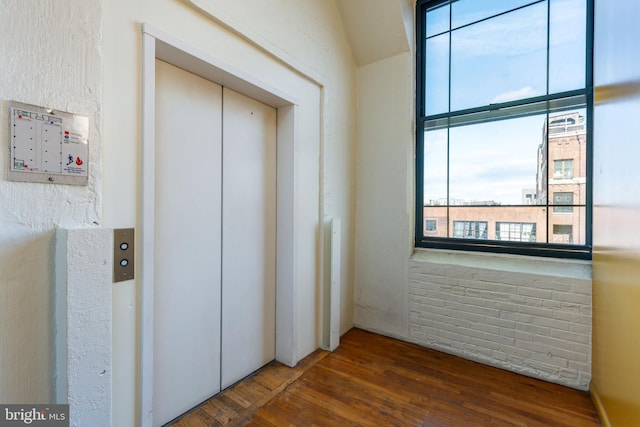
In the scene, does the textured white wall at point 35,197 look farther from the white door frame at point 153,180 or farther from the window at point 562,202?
the window at point 562,202

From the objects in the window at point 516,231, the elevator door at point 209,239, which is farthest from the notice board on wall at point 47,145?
the window at point 516,231

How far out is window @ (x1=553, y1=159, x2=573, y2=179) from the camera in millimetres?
2268

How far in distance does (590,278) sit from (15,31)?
11.6 ft

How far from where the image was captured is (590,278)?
2059 mm

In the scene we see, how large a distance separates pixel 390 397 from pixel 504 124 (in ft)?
8.41

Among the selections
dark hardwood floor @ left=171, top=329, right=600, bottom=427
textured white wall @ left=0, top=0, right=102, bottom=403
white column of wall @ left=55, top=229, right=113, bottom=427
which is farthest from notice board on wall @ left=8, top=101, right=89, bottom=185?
dark hardwood floor @ left=171, top=329, right=600, bottom=427

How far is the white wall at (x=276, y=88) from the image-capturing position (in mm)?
1301

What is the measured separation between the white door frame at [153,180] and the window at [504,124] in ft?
4.89

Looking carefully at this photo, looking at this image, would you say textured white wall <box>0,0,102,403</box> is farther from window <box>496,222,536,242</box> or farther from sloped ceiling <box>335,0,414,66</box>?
window <box>496,222,536,242</box>

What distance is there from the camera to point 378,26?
8.94 ft

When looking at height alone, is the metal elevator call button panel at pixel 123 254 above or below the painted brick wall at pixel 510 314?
above

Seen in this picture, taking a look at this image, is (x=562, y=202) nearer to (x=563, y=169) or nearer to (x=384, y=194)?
(x=563, y=169)

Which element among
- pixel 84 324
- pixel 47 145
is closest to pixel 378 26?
pixel 47 145

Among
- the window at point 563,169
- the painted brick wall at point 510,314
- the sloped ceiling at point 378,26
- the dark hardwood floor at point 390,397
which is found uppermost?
the sloped ceiling at point 378,26
